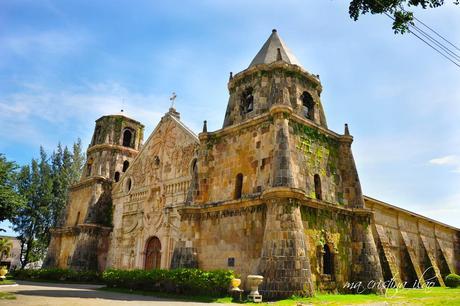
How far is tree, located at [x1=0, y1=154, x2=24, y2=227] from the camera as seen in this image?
752 inches

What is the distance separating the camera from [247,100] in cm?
1948

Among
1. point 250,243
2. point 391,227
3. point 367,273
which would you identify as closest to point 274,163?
point 250,243

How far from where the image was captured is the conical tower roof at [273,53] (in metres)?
19.4

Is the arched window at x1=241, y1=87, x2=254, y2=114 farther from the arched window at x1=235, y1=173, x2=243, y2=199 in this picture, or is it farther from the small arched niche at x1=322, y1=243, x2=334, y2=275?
the small arched niche at x1=322, y1=243, x2=334, y2=275

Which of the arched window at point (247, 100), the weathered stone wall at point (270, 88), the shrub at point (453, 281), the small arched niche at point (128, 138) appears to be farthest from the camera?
the small arched niche at point (128, 138)

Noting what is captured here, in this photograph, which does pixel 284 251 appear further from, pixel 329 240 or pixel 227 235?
pixel 227 235

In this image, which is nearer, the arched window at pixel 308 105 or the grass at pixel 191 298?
the grass at pixel 191 298

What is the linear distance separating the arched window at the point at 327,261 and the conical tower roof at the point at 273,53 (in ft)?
31.9

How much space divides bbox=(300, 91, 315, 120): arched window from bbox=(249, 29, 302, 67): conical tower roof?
1819 millimetres

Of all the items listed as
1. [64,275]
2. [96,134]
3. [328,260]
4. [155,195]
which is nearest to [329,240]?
[328,260]

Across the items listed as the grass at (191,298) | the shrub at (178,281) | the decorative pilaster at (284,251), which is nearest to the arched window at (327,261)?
the decorative pilaster at (284,251)

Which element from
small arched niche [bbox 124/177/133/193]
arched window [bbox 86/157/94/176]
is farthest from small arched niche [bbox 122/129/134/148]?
small arched niche [bbox 124/177/133/193]

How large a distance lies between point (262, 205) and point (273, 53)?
8.97 meters

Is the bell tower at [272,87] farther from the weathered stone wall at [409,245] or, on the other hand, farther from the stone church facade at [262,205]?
the weathered stone wall at [409,245]
